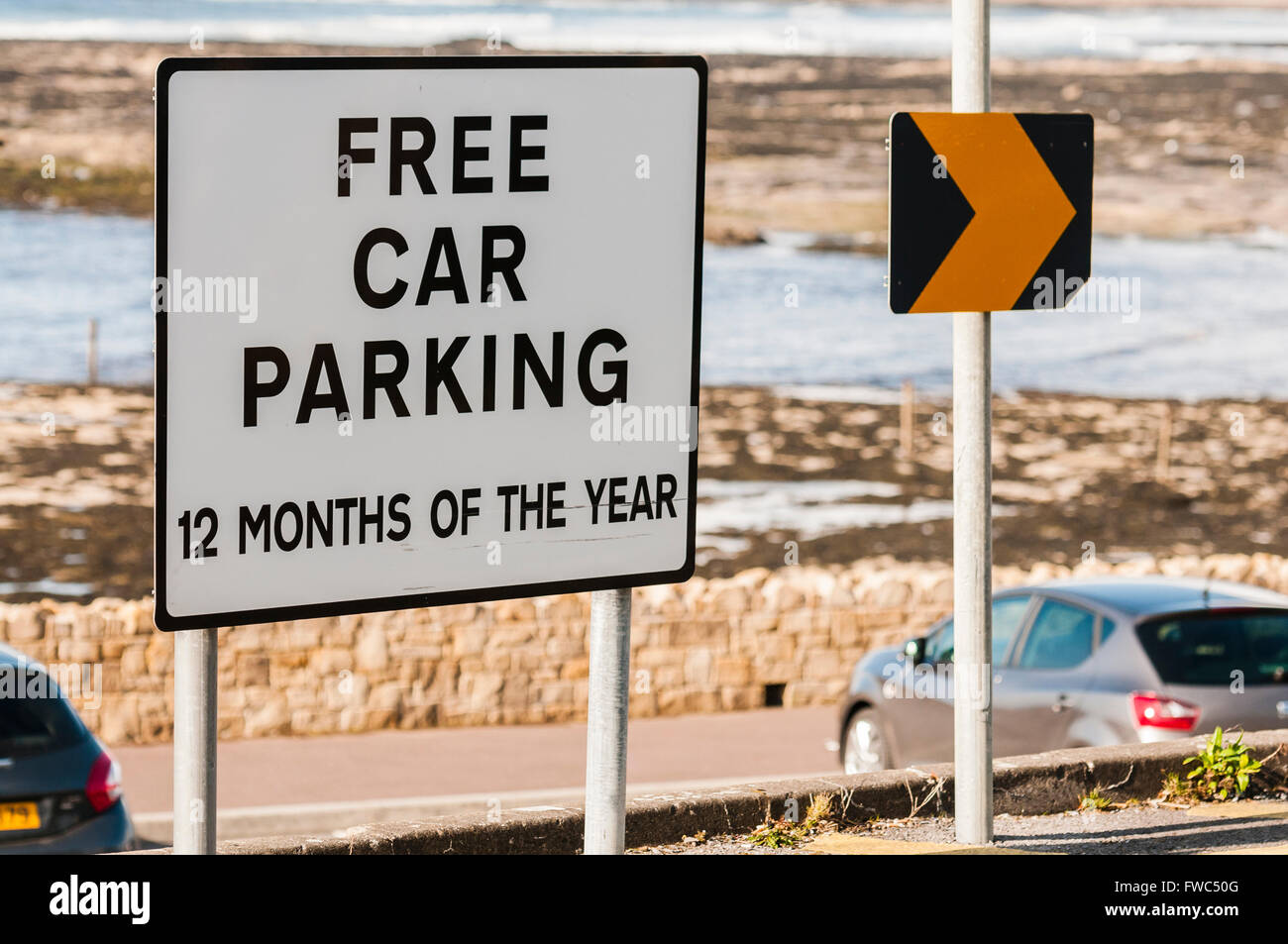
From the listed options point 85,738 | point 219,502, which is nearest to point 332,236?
point 219,502

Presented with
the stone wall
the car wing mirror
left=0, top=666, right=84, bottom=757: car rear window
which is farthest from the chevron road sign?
the stone wall

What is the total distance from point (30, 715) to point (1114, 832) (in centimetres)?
479

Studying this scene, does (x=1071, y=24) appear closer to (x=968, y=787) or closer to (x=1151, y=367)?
(x=1151, y=367)

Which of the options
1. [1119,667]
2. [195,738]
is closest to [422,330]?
[195,738]

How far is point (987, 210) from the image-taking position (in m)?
5.79

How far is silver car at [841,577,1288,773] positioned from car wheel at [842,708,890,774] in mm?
286

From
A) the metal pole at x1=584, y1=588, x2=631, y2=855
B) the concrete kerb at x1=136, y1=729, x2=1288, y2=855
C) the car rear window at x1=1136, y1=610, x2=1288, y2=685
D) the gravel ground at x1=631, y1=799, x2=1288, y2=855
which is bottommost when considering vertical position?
the gravel ground at x1=631, y1=799, x2=1288, y2=855

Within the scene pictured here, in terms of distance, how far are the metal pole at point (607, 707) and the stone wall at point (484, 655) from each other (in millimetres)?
10573

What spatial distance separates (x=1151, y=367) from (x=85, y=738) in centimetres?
4194

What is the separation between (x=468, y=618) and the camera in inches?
583

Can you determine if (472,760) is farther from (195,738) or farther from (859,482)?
(859,482)

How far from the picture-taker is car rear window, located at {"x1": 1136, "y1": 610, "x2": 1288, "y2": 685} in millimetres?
9086

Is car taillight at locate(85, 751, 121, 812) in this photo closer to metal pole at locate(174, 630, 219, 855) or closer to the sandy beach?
metal pole at locate(174, 630, 219, 855)

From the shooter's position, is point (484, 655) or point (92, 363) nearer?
point (484, 655)
